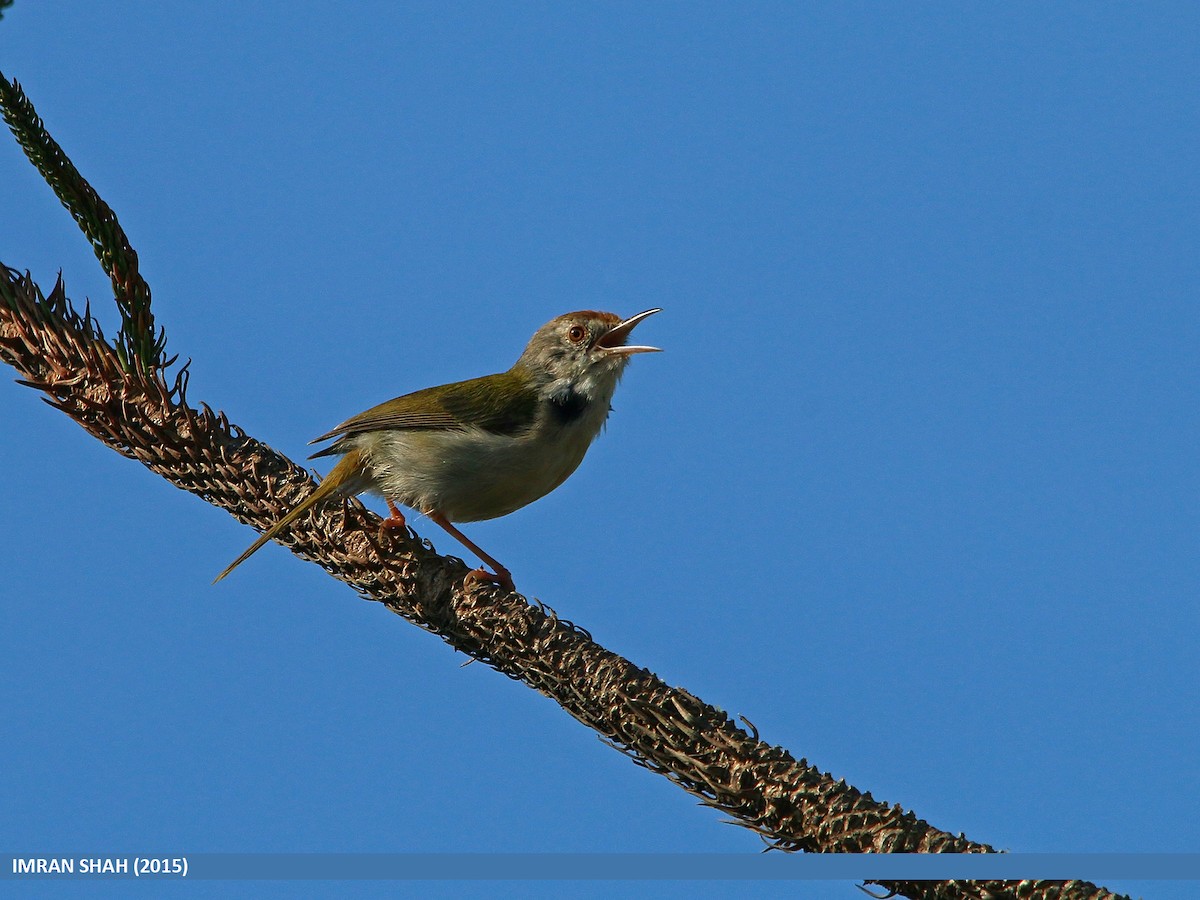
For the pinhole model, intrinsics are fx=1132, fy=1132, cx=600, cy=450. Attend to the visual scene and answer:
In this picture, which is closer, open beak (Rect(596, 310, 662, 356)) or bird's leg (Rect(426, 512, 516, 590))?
bird's leg (Rect(426, 512, 516, 590))

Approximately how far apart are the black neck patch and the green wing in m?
0.12

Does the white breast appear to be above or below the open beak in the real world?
below

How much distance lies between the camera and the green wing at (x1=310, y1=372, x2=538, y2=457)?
696cm

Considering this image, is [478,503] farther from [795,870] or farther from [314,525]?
[795,870]

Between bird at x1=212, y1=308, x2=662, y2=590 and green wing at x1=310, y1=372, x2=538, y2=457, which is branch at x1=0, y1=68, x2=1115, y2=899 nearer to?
bird at x1=212, y1=308, x2=662, y2=590

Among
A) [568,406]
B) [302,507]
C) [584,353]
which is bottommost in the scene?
[302,507]

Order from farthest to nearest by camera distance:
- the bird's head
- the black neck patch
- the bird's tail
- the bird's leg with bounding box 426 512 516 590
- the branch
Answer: the bird's head → the black neck patch → the bird's leg with bounding box 426 512 516 590 → the bird's tail → the branch

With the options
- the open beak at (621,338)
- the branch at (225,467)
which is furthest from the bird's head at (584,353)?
the branch at (225,467)

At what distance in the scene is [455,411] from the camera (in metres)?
7.11

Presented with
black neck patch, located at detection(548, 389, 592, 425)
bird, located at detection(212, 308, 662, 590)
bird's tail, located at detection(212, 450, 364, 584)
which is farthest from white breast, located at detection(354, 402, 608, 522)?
bird's tail, located at detection(212, 450, 364, 584)

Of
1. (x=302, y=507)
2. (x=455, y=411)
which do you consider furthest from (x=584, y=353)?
(x=302, y=507)

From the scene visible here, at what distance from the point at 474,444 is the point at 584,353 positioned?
3.98ft

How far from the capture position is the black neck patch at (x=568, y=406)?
7.25m

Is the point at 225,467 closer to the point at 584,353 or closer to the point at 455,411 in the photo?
the point at 455,411
